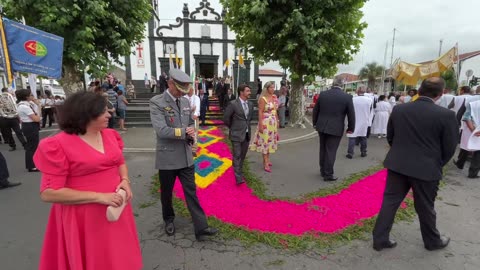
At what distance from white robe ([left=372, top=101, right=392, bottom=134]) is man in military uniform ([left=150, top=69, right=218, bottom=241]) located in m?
8.73

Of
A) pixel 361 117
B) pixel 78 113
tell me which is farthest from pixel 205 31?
pixel 78 113

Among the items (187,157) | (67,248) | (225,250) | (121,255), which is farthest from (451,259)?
(67,248)

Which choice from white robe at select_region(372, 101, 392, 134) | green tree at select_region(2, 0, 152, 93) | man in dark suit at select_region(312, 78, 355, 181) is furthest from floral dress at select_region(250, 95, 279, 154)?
green tree at select_region(2, 0, 152, 93)

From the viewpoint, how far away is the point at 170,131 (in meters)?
2.91

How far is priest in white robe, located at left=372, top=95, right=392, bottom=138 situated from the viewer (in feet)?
32.2

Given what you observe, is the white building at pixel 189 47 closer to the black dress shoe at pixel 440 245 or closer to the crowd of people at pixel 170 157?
the crowd of people at pixel 170 157

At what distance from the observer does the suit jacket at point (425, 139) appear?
272cm

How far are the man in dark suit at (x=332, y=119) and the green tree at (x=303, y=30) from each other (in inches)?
181

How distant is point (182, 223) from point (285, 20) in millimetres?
8484

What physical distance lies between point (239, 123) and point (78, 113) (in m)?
3.38

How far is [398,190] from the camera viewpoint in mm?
3004

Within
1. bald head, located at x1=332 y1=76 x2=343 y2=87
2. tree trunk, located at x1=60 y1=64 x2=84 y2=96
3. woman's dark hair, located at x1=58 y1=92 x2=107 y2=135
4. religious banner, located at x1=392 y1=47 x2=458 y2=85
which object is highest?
religious banner, located at x1=392 y1=47 x2=458 y2=85

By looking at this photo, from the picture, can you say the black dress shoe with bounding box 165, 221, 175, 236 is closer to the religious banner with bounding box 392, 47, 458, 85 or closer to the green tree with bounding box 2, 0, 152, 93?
the green tree with bounding box 2, 0, 152, 93

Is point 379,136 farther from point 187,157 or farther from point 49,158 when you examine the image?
point 49,158
